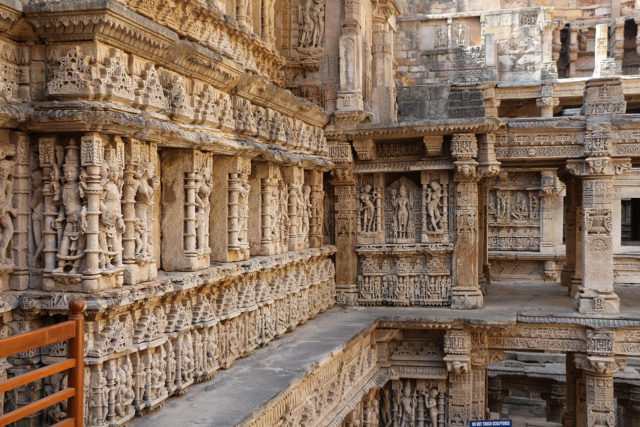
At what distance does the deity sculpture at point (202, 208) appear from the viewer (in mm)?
5855

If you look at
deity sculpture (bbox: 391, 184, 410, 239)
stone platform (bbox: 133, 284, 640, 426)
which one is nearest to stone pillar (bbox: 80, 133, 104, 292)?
stone platform (bbox: 133, 284, 640, 426)

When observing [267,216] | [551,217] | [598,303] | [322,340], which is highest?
[267,216]

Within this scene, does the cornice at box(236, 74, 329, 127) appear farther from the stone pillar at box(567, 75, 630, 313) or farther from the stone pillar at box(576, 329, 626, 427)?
the stone pillar at box(576, 329, 626, 427)

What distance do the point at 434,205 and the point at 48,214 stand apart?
6.83 metres

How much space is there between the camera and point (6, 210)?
4.21 metres

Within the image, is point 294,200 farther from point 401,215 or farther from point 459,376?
point 459,376

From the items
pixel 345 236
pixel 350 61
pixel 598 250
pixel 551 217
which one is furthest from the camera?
pixel 551 217

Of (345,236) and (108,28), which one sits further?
(345,236)

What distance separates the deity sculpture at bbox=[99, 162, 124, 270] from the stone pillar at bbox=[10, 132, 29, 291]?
49 cm

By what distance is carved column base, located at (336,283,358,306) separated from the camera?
10352 millimetres

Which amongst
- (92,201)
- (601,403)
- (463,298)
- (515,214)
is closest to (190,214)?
(92,201)

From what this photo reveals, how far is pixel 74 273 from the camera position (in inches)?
170

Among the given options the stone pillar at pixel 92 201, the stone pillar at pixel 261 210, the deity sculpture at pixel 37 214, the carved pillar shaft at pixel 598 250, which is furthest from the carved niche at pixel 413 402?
the deity sculpture at pixel 37 214

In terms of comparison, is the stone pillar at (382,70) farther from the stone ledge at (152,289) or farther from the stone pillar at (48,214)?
the stone pillar at (48,214)
